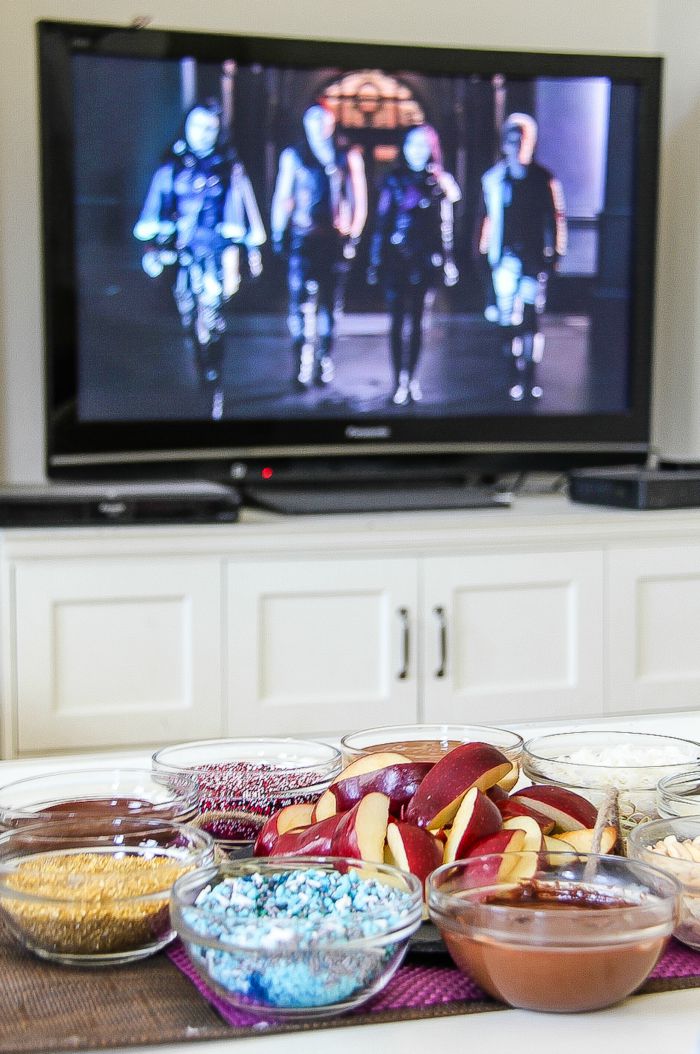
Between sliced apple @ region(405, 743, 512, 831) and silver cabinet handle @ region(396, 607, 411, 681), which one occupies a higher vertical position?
sliced apple @ region(405, 743, 512, 831)

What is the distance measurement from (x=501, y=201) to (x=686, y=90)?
2.43ft

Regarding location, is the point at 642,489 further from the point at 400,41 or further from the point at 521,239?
the point at 400,41

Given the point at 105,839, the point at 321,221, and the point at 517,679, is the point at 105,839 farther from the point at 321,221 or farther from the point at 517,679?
the point at 321,221

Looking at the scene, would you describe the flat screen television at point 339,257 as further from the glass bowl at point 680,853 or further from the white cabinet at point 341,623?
the glass bowl at point 680,853

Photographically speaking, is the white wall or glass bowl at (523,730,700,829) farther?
the white wall

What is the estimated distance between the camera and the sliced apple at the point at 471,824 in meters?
0.87

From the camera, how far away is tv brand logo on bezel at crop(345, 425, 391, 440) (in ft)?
10.6

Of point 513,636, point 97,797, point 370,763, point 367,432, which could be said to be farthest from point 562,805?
point 367,432

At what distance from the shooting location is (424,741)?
1139 millimetres

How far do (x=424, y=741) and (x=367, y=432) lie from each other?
2152 mm

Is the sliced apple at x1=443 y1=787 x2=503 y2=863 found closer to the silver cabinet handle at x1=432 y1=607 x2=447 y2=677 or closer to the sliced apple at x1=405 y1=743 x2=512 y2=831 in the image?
the sliced apple at x1=405 y1=743 x2=512 y2=831

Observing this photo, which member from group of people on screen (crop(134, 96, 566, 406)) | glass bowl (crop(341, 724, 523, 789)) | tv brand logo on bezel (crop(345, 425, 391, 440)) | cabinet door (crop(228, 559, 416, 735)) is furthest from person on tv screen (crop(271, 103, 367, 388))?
glass bowl (crop(341, 724, 523, 789))

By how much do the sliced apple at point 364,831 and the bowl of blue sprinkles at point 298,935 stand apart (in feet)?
0.14

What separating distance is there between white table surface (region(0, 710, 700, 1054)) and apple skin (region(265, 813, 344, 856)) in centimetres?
15
